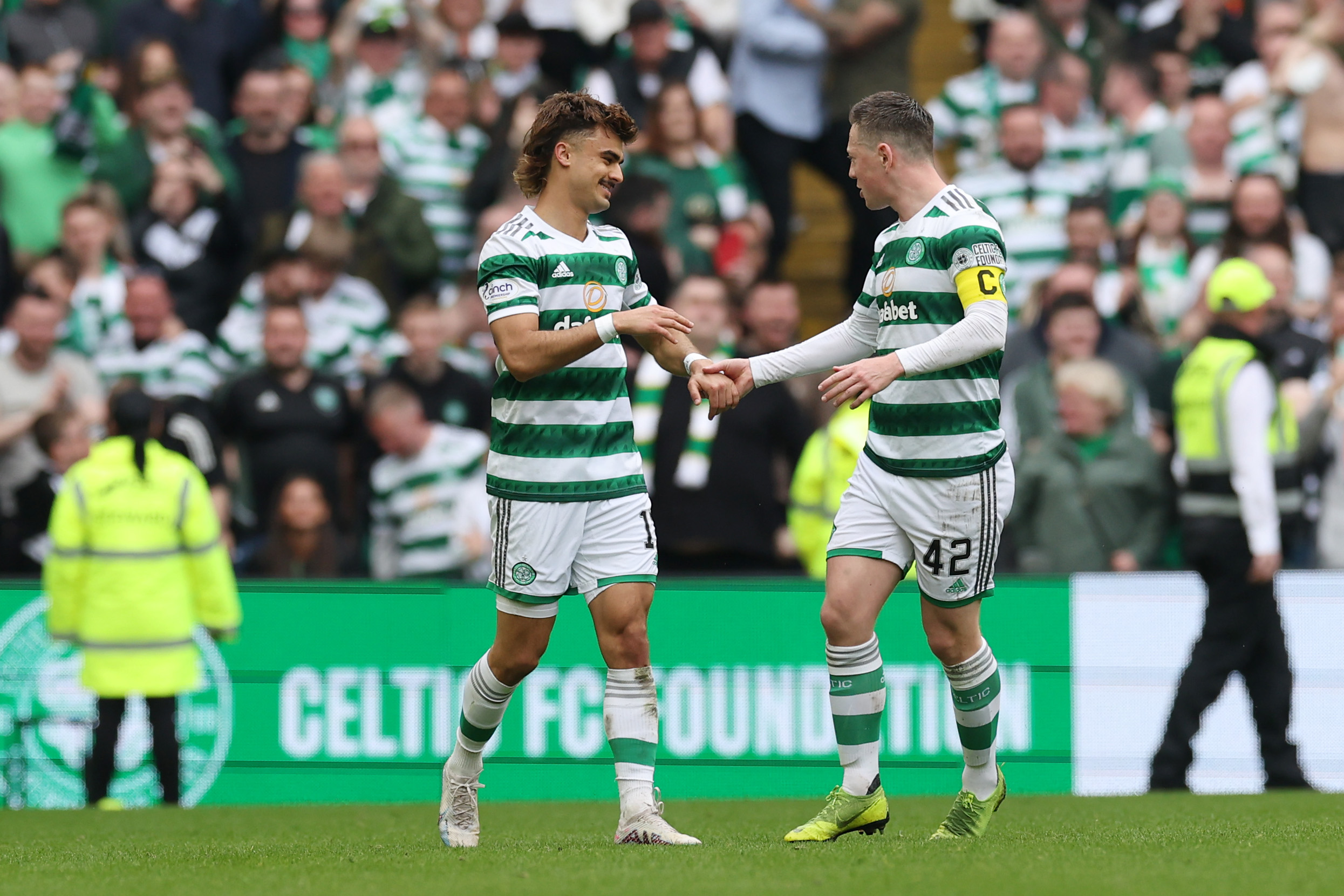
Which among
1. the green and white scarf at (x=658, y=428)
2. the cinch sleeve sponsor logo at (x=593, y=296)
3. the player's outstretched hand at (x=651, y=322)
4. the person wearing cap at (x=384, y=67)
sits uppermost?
the person wearing cap at (x=384, y=67)

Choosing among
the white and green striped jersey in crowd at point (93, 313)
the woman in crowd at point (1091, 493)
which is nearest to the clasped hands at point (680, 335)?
the woman in crowd at point (1091, 493)

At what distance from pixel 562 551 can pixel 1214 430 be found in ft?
15.6

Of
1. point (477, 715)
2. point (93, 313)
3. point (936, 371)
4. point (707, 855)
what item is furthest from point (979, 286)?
point (93, 313)

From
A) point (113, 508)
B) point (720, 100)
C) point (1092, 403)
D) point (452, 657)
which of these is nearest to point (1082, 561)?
point (1092, 403)

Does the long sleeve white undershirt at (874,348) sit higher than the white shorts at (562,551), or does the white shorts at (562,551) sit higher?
the long sleeve white undershirt at (874,348)

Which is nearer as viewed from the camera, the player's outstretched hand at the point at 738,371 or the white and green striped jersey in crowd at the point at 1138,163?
the player's outstretched hand at the point at 738,371

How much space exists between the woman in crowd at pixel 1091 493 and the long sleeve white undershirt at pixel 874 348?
4019 millimetres

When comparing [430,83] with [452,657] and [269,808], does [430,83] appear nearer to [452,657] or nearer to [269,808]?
[452,657]

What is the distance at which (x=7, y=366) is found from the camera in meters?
12.1

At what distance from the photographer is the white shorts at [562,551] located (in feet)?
22.1

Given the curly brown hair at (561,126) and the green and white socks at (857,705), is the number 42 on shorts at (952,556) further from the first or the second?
the curly brown hair at (561,126)

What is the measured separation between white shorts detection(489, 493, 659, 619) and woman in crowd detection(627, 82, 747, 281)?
6241mm

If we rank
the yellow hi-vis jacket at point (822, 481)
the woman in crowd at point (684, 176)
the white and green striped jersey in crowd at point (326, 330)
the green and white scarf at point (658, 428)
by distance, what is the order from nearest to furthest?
the yellow hi-vis jacket at point (822, 481) → the green and white scarf at point (658, 428) → the white and green striped jersey in crowd at point (326, 330) → the woman in crowd at point (684, 176)

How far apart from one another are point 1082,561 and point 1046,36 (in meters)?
4.64
